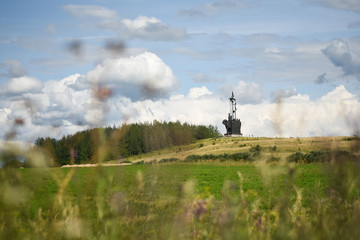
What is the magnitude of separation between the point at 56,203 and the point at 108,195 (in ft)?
1.57

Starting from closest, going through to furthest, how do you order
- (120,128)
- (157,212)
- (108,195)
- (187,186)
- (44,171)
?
(120,128)
(44,171)
(187,186)
(108,195)
(157,212)

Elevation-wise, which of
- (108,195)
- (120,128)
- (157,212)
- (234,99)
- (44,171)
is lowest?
(157,212)

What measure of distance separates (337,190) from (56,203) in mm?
2372

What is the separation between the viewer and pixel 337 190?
10.8 ft

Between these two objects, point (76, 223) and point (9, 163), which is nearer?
point (9, 163)

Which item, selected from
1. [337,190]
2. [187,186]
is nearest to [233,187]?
[187,186]

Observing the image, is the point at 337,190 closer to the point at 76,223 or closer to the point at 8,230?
the point at 76,223

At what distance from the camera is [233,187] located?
3.16m

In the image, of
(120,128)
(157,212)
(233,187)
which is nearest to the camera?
(120,128)

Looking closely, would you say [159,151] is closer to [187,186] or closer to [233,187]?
[187,186]

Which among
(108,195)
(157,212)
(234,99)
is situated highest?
(234,99)

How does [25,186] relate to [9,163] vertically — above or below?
below

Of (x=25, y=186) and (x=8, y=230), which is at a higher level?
(x=25, y=186)

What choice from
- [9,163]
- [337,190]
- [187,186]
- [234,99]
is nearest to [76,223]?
[9,163]
